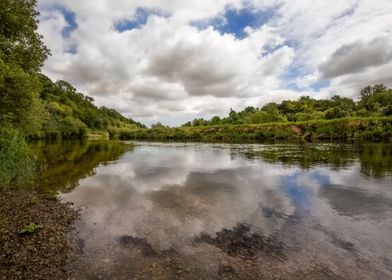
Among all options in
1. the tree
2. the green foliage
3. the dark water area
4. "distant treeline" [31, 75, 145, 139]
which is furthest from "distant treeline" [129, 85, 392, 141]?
the green foliage

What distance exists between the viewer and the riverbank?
5660mm

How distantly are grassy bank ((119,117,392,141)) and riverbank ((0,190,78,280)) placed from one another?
56153 millimetres

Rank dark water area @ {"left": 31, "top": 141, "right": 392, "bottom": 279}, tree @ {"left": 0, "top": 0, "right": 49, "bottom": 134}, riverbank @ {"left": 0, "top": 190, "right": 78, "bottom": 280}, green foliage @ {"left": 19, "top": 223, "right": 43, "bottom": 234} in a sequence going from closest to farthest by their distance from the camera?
riverbank @ {"left": 0, "top": 190, "right": 78, "bottom": 280}, dark water area @ {"left": 31, "top": 141, "right": 392, "bottom": 279}, green foliage @ {"left": 19, "top": 223, "right": 43, "bottom": 234}, tree @ {"left": 0, "top": 0, "right": 49, "bottom": 134}

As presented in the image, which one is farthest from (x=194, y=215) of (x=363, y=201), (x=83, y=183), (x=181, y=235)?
(x=83, y=183)

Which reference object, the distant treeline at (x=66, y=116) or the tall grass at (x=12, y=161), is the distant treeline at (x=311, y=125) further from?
the tall grass at (x=12, y=161)

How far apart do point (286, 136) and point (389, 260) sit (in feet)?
205

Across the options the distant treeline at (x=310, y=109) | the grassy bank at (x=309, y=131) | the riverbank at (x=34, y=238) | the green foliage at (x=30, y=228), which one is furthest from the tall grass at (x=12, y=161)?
the distant treeline at (x=310, y=109)

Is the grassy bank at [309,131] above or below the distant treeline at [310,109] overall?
below

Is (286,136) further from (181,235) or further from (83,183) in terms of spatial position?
(181,235)

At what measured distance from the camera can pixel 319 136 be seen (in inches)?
2370

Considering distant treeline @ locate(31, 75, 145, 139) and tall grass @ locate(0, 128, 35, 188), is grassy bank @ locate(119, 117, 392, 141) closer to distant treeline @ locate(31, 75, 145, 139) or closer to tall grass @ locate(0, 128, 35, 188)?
distant treeline @ locate(31, 75, 145, 139)

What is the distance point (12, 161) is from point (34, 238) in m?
9.71

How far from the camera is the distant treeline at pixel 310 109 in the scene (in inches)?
3189

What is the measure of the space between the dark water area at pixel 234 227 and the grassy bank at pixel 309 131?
4348 cm
